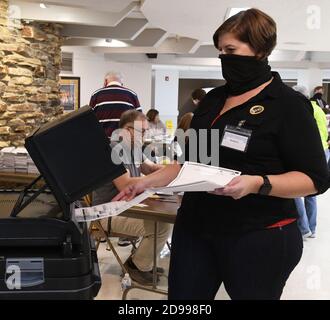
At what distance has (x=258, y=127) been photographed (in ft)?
4.11

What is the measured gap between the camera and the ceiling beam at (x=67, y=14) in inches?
210

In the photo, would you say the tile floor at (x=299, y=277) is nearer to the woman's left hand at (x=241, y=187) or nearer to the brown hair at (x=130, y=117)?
the brown hair at (x=130, y=117)

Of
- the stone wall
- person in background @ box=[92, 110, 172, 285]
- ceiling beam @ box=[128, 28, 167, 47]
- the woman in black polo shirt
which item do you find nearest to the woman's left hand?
the woman in black polo shirt

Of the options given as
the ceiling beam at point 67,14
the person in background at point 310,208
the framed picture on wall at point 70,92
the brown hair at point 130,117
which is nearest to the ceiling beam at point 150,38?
the framed picture on wall at point 70,92

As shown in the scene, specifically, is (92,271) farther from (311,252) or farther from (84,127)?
(311,252)

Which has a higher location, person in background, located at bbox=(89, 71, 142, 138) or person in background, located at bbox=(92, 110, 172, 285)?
person in background, located at bbox=(89, 71, 142, 138)

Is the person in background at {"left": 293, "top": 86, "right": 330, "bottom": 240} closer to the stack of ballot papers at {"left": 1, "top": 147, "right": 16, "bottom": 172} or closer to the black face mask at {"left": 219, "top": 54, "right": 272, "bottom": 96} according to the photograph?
the stack of ballot papers at {"left": 1, "top": 147, "right": 16, "bottom": 172}

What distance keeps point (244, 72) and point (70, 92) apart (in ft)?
Result: 28.5

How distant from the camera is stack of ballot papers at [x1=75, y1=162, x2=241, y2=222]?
108 centimetres

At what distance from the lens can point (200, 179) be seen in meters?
1.07

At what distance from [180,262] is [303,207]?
348 centimetres

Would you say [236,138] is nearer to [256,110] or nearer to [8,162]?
[256,110]

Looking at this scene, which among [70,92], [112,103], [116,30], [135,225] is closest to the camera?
[135,225]

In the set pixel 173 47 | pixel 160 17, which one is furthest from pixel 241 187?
pixel 173 47
